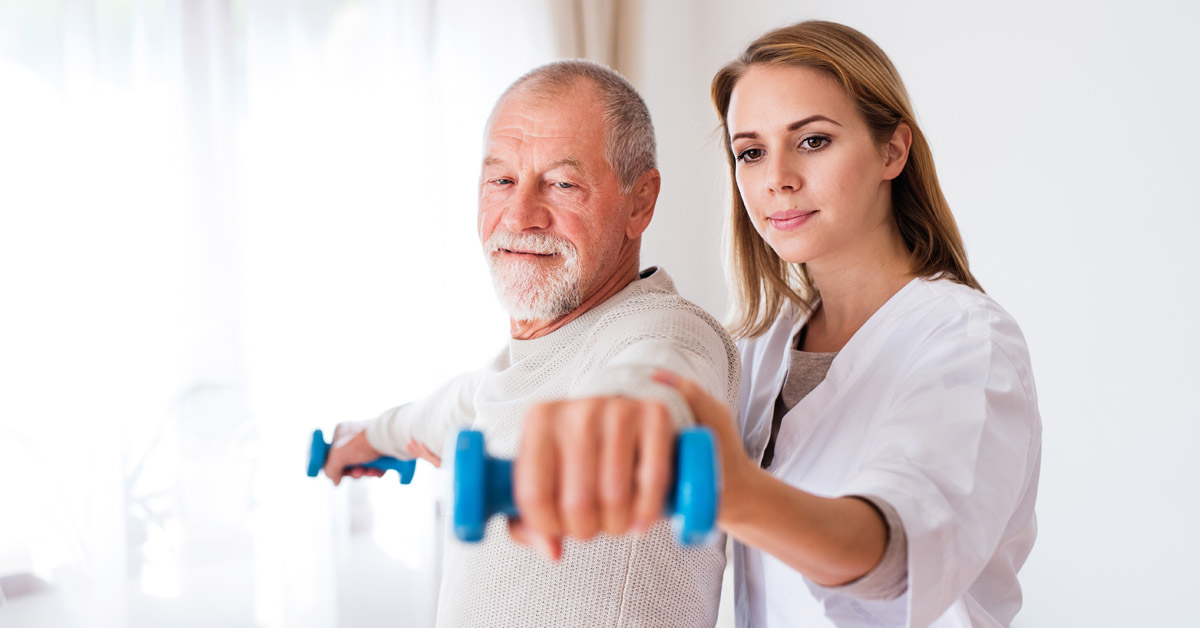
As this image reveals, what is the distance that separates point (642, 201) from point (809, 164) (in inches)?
10.1

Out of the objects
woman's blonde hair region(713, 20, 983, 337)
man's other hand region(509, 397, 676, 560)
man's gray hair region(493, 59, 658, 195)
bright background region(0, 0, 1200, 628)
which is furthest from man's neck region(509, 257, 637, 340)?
man's other hand region(509, 397, 676, 560)

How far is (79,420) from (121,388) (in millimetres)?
114

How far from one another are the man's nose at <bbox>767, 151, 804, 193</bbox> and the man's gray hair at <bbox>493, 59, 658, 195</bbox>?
0.65ft

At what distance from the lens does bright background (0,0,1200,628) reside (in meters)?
1.74

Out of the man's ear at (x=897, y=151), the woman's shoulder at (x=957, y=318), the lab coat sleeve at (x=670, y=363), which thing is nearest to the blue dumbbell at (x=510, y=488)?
the lab coat sleeve at (x=670, y=363)

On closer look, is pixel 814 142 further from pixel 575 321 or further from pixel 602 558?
pixel 602 558

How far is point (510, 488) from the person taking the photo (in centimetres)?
46

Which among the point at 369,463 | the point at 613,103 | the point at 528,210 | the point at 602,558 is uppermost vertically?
the point at 613,103

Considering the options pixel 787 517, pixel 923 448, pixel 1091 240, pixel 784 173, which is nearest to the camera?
pixel 787 517

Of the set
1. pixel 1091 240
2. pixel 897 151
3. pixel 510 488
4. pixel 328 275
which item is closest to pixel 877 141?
pixel 897 151

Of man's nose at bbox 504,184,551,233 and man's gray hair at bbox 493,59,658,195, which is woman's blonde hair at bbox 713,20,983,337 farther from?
man's nose at bbox 504,184,551,233

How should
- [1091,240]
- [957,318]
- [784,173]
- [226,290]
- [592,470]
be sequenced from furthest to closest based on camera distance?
[226,290], [1091,240], [784,173], [957,318], [592,470]

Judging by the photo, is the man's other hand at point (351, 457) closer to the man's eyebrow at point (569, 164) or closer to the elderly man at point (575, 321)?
the elderly man at point (575, 321)

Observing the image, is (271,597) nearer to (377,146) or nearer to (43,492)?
(43,492)
